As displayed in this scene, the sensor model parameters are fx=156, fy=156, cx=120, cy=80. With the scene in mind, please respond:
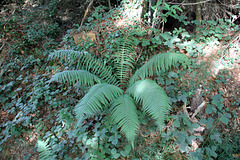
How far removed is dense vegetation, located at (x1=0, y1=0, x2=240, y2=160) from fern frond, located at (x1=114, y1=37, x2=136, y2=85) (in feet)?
0.06

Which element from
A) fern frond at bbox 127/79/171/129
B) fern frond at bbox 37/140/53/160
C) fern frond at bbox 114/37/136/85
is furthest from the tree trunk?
fern frond at bbox 37/140/53/160

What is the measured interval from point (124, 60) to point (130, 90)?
929mm

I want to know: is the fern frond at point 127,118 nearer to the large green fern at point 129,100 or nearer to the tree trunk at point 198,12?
the large green fern at point 129,100

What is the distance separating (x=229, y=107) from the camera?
7.75 feet

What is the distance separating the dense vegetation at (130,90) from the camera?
203cm

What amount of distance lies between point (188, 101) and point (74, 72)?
5.80 feet

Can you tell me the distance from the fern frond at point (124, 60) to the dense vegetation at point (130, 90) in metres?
0.02

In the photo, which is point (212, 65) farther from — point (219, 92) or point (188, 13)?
point (188, 13)

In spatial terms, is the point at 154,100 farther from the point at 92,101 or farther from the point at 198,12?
the point at 198,12

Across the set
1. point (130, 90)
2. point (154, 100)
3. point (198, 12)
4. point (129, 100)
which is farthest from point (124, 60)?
point (198, 12)

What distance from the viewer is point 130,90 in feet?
6.89

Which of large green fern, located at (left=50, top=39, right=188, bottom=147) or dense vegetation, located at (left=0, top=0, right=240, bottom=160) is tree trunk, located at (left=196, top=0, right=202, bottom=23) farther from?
large green fern, located at (left=50, top=39, right=188, bottom=147)

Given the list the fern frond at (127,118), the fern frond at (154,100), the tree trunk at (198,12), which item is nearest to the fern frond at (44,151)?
the fern frond at (127,118)

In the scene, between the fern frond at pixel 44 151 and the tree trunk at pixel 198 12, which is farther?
the tree trunk at pixel 198 12
